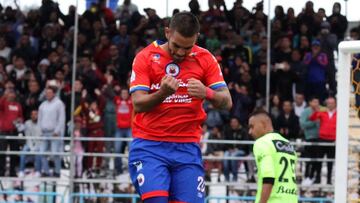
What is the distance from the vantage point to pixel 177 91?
7172 mm

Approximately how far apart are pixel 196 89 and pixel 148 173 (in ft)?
2.56

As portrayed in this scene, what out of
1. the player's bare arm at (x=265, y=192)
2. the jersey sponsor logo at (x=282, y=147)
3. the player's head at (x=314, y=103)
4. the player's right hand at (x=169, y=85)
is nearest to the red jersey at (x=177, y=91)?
the player's right hand at (x=169, y=85)

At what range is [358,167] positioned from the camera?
905 centimetres

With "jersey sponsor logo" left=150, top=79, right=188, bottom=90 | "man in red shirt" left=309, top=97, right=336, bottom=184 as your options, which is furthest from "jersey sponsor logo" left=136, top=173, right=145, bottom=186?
"man in red shirt" left=309, top=97, right=336, bottom=184

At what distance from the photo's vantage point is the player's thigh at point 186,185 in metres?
7.18

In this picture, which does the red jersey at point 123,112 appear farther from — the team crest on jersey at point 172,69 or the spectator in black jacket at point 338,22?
the team crest on jersey at point 172,69

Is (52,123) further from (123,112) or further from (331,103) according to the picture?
(331,103)

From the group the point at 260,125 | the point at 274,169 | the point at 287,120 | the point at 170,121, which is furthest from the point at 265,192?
the point at 287,120

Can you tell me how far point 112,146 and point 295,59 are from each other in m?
3.84

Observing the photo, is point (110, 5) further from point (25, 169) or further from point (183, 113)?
point (183, 113)

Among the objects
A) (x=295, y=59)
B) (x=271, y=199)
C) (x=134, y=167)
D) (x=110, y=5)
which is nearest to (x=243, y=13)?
(x=295, y=59)

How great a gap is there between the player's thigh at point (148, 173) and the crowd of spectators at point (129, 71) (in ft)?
33.9

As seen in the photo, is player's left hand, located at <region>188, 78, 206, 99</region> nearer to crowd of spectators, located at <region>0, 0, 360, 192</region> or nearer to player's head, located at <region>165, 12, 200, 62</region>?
player's head, located at <region>165, 12, 200, 62</region>

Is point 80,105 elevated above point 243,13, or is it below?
below
